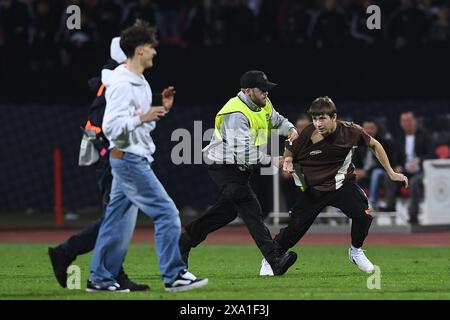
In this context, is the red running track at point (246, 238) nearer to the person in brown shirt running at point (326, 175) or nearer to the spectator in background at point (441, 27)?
the spectator in background at point (441, 27)

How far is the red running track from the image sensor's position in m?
18.7

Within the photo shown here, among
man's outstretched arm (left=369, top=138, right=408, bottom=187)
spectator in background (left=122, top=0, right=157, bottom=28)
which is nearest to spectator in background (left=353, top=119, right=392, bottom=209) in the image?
spectator in background (left=122, top=0, right=157, bottom=28)

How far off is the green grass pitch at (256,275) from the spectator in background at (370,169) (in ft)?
10.6

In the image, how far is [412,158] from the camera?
20969 millimetres

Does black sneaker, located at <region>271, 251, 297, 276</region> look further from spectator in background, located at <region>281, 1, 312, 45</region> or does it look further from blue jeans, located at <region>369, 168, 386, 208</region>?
spectator in background, located at <region>281, 1, 312, 45</region>

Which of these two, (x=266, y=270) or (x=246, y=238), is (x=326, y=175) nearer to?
(x=266, y=270)

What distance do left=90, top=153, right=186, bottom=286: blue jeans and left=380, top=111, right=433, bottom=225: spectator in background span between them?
34.4 ft

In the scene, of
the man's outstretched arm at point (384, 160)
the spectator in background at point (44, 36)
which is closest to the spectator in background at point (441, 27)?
the spectator in background at point (44, 36)

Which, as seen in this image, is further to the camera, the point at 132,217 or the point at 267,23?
the point at 267,23

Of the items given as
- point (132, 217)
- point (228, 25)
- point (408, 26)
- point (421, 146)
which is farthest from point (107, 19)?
point (132, 217)

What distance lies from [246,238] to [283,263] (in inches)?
281

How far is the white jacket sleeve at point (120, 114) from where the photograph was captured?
33.2ft
